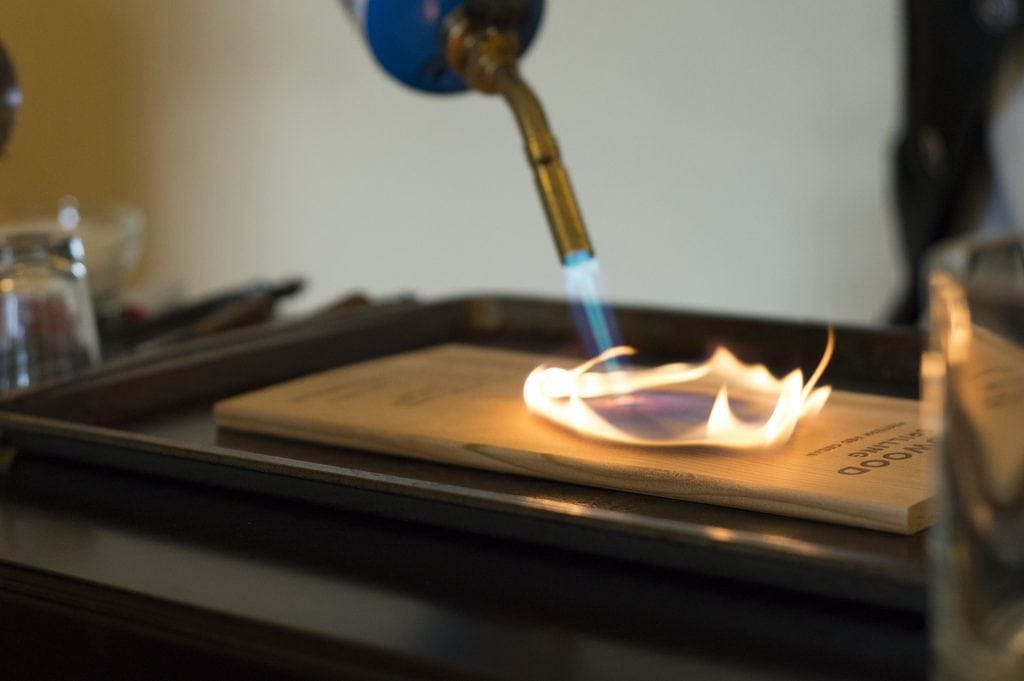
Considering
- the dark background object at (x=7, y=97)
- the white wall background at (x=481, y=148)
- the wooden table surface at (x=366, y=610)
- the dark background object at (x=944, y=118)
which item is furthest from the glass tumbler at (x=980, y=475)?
the white wall background at (x=481, y=148)

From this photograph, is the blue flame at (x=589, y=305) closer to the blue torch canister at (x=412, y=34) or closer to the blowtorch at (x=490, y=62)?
the blowtorch at (x=490, y=62)

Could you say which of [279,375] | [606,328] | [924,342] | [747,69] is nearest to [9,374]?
[279,375]

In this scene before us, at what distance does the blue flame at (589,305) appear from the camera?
594mm

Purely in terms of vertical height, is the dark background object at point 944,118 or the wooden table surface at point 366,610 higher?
the wooden table surface at point 366,610

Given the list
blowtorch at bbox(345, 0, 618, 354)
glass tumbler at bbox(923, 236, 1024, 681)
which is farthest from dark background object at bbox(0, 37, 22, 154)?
glass tumbler at bbox(923, 236, 1024, 681)

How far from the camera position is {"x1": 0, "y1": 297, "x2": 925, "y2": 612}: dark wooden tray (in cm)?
40

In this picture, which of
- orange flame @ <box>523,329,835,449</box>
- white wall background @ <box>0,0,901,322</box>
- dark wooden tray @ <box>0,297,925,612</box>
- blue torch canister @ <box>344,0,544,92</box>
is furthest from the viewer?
white wall background @ <box>0,0,901,322</box>

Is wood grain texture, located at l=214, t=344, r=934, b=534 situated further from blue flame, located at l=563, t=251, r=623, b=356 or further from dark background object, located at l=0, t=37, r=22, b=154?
dark background object, located at l=0, t=37, r=22, b=154

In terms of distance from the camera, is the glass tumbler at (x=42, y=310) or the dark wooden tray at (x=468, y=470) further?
the glass tumbler at (x=42, y=310)

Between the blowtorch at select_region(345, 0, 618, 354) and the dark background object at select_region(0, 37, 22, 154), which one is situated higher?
the dark background object at select_region(0, 37, 22, 154)

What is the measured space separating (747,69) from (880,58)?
16 centimetres

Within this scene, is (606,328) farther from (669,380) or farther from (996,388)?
(996,388)

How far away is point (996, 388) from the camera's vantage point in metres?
0.28

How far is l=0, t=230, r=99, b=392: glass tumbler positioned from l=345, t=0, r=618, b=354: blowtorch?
0.74ft
